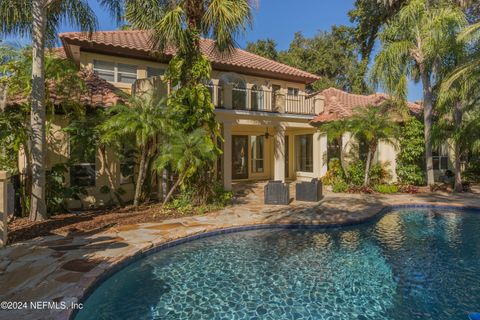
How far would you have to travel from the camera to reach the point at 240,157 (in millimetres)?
19844

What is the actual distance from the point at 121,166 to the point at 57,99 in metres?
3.25

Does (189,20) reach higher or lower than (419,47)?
lower

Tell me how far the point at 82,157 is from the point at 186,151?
4096 mm

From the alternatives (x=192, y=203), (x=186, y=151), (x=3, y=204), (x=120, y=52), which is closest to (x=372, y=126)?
(x=192, y=203)

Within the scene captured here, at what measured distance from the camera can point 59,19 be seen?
9.92m

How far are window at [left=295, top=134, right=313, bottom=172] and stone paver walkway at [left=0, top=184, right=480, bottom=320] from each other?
6458mm

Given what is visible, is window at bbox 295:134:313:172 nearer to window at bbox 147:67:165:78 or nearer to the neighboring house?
the neighboring house

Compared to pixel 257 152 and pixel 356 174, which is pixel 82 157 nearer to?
pixel 257 152

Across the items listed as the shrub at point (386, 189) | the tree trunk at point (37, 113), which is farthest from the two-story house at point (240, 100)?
the shrub at point (386, 189)

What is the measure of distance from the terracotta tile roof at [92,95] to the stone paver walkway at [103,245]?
5.30 m

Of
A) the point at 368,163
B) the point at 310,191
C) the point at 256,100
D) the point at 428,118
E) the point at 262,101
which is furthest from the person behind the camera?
the point at 262,101

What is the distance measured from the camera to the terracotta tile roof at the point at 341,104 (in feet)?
56.1

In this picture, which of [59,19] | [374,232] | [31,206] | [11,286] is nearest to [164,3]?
[59,19]

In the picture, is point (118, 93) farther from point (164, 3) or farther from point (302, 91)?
point (302, 91)
